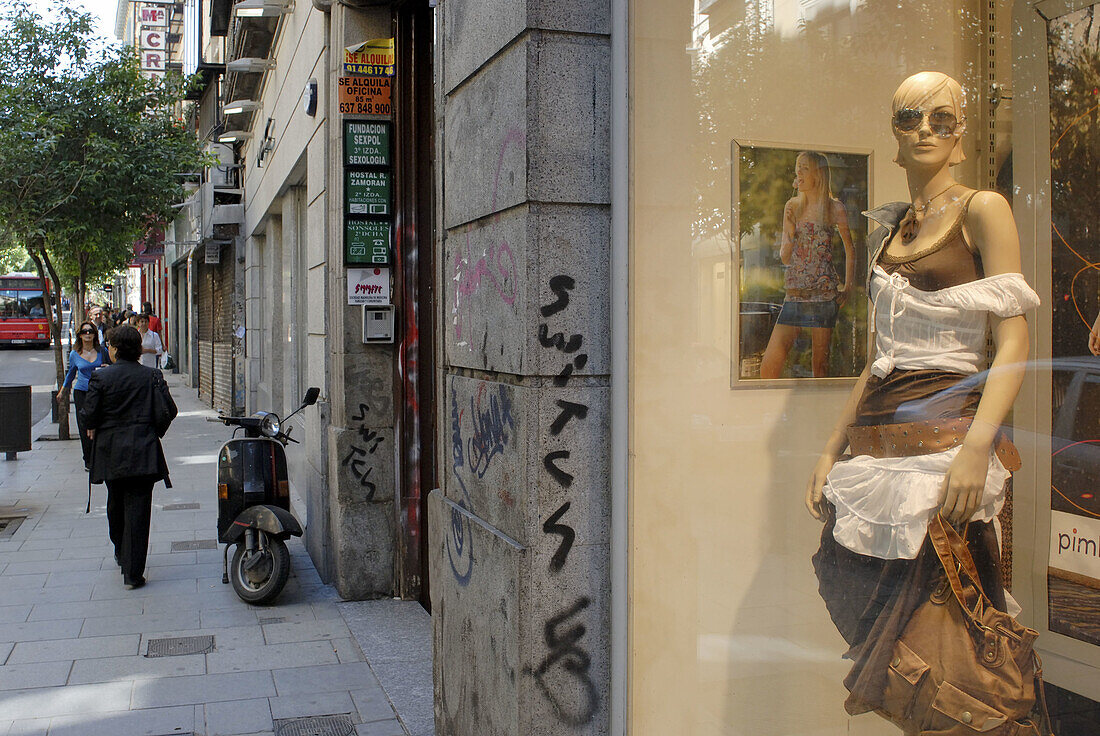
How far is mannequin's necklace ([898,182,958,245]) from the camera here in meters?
2.22

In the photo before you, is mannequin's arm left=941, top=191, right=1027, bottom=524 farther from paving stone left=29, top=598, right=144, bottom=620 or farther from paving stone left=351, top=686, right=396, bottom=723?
paving stone left=29, top=598, right=144, bottom=620

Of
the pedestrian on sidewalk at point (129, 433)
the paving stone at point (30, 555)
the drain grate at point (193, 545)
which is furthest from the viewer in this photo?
the drain grate at point (193, 545)

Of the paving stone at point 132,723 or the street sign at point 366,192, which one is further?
the street sign at point 366,192

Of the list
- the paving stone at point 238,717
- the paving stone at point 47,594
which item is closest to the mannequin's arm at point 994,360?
the paving stone at point 238,717

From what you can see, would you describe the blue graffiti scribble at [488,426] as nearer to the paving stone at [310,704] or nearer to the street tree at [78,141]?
the paving stone at [310,704]

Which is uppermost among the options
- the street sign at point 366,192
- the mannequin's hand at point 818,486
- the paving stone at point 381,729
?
the street sign at point 366,192

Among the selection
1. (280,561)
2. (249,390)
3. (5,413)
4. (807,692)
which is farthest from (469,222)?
(249,390)

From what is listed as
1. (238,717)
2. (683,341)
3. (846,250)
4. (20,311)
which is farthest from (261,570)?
(20,311)

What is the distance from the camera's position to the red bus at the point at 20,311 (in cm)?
4688

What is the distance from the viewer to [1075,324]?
1840 millimetres

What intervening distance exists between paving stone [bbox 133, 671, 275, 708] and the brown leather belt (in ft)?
12.4

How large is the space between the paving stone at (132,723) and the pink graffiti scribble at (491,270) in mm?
2303

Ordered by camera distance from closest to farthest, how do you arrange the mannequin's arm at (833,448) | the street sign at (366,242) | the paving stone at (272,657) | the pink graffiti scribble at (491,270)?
1. the mannequin's arm at (833,448)
2. the pink graffiti scribble at (491,270)
3. the paving stone at (272,657)
4. the street sign at (366,242)

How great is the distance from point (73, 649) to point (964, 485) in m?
5.35
